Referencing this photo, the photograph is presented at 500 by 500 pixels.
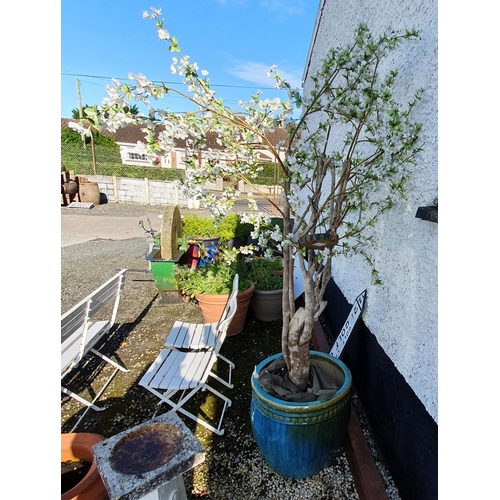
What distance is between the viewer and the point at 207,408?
8.26 ft

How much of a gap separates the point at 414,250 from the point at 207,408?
2.12 m

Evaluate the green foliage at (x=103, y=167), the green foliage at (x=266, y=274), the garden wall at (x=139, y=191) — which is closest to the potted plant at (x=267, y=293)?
the green foliage at (x=266, y=274)

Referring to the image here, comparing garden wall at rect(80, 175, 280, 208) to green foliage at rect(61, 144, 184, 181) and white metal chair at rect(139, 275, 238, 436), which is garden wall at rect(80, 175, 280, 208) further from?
white metal chair at rect(139, 275, 238, 436)

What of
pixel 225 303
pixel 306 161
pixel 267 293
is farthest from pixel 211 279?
pixel 306 161

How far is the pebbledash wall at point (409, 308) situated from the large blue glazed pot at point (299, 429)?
0.33 meters

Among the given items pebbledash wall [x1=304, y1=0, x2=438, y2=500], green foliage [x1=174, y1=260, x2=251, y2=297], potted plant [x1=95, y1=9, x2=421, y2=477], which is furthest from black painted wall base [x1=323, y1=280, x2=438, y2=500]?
green foliage [x1=174, y1=260, x2=251, y2=297]

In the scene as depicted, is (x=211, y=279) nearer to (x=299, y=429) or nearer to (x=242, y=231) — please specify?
(x=299, y=429)

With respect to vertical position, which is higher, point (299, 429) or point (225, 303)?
point (225, 303)

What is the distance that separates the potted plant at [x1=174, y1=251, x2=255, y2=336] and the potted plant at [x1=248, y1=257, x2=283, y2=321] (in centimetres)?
17

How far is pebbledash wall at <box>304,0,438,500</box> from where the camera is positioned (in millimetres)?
1411
